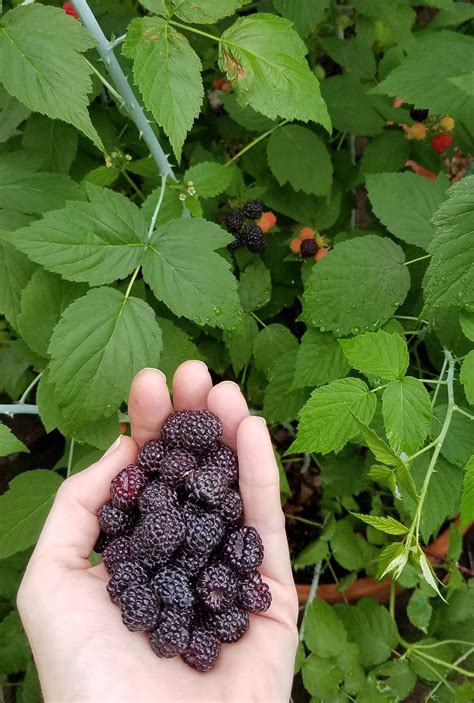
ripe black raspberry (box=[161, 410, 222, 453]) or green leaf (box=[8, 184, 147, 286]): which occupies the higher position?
green leaf (box=[8, 184, 147, 286])

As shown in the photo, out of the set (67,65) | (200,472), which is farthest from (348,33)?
(200,472)

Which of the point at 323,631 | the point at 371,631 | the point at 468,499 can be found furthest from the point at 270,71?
the point at 371,631

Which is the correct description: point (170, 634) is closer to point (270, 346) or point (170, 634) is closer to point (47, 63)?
point (270, 346)

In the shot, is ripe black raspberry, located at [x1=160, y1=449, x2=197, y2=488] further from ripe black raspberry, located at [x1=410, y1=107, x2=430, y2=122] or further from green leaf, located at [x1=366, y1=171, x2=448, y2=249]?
ripe black raspberry, located at [x1=410, y1=107, x2=430, y2=122]

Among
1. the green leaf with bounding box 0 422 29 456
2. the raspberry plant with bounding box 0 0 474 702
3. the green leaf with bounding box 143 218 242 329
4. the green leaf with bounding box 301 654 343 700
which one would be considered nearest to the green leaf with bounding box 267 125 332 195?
the raspberry plant with bounding box 0 0 474 702

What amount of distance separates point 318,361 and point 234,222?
1.84 ft

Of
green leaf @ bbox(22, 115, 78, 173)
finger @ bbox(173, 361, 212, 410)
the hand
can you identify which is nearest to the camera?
the hand

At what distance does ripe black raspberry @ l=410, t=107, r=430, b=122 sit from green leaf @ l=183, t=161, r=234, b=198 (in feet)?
2.33

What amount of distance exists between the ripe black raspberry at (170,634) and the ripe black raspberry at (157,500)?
20cm

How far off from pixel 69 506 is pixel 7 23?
3.24 feet

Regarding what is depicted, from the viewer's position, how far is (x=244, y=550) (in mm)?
1217

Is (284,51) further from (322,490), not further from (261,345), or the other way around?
(322,490)

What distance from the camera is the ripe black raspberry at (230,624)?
1.16 metres

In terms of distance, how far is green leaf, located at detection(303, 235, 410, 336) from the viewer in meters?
1.44
